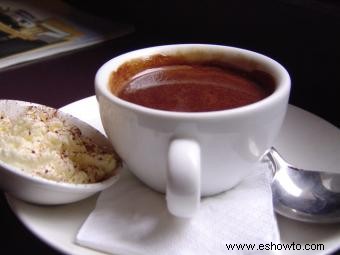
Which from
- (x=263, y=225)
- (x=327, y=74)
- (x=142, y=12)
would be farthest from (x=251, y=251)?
(x=142, y=12)

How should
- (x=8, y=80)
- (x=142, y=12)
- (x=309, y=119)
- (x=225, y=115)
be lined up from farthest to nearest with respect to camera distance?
(x=142, y=12), (x=8, y=80), (x=309, y=119), (x=225, y=115)

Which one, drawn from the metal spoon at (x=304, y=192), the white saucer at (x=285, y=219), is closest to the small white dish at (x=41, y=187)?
the white saucer at (x=285, y=219)

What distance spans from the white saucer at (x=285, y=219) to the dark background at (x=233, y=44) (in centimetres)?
7

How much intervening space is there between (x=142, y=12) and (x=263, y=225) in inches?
30.8

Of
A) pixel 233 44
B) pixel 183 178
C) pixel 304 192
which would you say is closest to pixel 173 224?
pixel 183 178

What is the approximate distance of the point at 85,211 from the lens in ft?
1.78

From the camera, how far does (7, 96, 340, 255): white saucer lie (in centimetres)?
49

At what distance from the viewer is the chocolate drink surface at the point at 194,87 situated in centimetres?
56

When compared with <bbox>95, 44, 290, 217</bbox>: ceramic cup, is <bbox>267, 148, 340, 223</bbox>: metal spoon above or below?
below

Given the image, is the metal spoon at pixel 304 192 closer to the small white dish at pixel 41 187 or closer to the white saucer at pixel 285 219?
the white saucer at pixel 285 219

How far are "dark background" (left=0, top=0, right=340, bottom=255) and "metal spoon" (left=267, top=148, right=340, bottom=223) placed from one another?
0.23 meters

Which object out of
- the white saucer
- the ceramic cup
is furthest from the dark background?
the ceramic cup

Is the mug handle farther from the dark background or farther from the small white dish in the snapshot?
the dark background

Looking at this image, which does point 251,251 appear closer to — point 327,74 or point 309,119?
point 309,119
